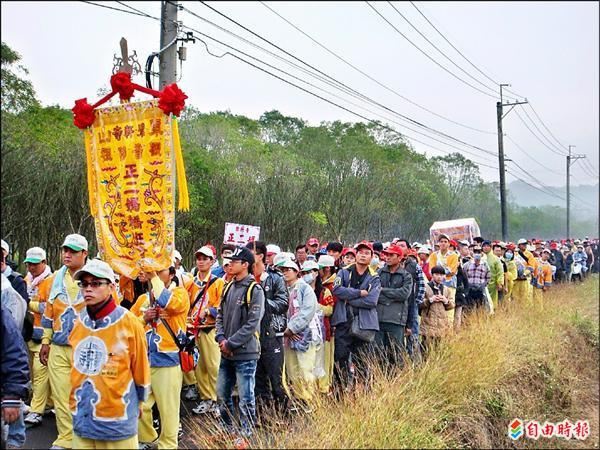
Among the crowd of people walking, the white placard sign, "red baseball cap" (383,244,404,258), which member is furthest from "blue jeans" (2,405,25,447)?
the white placard sign

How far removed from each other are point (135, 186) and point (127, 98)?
84 cm

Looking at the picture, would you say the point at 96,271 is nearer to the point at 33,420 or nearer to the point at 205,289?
the point at 205,289

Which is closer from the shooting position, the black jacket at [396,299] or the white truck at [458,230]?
the black jacket at [396,299]

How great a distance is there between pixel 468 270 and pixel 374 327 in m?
5.16

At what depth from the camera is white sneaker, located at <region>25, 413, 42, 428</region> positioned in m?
6.00

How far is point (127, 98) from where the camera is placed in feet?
18.0

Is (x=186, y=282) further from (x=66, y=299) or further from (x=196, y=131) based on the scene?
(x=196, y=131)

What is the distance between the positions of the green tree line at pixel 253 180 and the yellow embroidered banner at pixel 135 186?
35.4 inches

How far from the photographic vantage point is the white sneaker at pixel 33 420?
600cm

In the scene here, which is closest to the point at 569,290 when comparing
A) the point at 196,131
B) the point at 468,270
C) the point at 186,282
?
the point at 468,270

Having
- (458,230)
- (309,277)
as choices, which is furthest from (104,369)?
(458,230)

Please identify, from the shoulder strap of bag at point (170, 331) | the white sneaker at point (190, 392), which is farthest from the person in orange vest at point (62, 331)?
the white sneaker at point (190, 392)

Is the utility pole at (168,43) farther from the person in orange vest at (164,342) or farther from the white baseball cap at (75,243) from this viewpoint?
the person in orange vest at (164,342)

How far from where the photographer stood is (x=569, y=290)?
1962 centimetres
